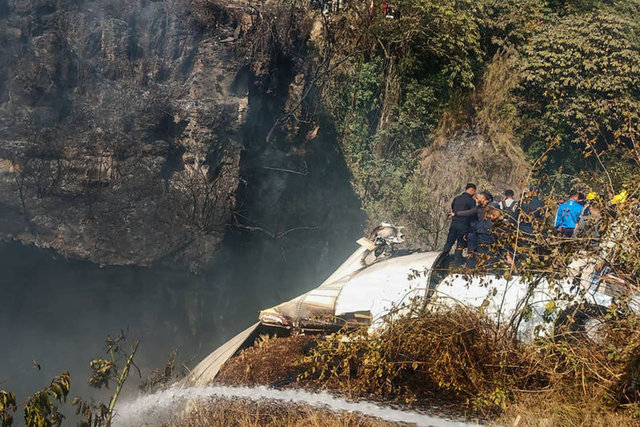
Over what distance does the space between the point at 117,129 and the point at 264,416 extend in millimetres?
7623

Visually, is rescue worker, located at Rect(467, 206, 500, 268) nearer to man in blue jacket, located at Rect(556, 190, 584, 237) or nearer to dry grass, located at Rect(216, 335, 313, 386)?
man in blue jacket, located at Rect(556, 190, 584, 237)

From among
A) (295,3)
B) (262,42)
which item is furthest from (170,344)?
(295,3)

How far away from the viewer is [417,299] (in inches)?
260

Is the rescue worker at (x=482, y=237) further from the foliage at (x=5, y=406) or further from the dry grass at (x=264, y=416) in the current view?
the foliage at (x=5, y=406)

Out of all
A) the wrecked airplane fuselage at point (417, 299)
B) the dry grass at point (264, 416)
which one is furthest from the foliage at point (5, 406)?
the wrecked airplane fuselage at point (417, 299)

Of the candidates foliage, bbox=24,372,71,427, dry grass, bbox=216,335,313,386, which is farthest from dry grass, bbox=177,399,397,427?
foliage, bbox=24,372,71,427

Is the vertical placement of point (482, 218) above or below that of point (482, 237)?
above

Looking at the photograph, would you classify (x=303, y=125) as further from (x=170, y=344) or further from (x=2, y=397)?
(x=2, y=397)

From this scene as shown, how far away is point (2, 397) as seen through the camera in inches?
140

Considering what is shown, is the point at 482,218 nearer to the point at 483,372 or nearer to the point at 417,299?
the point at 417,299

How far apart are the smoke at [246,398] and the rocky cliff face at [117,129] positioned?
469 centimetres

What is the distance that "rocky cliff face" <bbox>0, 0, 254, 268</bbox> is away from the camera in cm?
1095

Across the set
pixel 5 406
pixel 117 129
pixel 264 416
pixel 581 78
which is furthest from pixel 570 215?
pixel 117 129

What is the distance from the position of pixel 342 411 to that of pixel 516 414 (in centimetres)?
170
